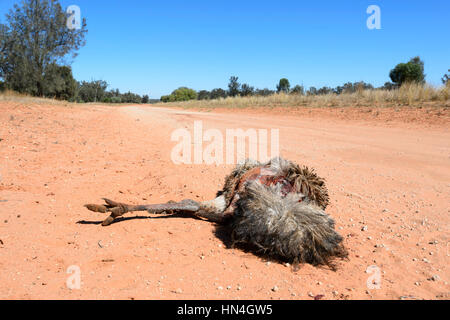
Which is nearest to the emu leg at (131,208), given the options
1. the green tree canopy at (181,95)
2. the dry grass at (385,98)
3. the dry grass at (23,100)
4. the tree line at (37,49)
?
the dry grass at (385,98)

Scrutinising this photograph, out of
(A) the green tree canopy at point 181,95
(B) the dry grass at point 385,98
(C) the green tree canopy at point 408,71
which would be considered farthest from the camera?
(A) the green tree canopy at point 181,95

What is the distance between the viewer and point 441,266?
284cm

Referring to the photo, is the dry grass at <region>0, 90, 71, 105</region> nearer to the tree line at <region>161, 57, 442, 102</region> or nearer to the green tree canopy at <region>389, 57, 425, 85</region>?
the tree line at <region>161, 57, 442, 102</region>

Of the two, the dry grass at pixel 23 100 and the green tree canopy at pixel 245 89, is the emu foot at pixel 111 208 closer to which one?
the dry grass at pixel 23 100

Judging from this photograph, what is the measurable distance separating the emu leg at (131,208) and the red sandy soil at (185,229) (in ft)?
0.59

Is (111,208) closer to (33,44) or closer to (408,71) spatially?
(33,44)

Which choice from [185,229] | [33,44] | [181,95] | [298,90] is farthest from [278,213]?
[181,95]

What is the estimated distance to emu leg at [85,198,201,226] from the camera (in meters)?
3.27

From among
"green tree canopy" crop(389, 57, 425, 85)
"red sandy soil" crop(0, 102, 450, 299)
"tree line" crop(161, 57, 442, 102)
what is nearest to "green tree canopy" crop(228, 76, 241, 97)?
"tree line" crop(161, 57, 442, 102)

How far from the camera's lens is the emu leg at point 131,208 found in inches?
129

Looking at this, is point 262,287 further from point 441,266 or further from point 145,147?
point 145,147

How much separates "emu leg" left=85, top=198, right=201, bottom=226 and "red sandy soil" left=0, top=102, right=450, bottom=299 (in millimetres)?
181

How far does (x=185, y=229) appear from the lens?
348 cm
